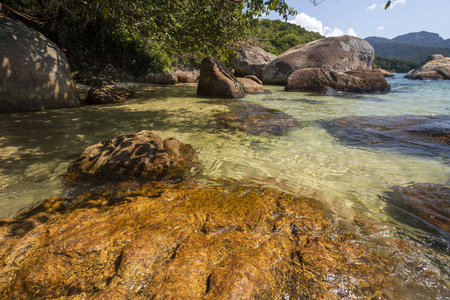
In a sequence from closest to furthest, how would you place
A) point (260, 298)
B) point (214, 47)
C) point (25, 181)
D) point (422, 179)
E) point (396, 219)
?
point (260, 298), point (396, 219), point (25, 181), point (422, 179), point (214, 47)

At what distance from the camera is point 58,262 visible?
1.41m

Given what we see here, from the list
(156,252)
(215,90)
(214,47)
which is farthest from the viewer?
(215,90)

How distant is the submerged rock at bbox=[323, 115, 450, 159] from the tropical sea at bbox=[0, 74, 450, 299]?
0.04m

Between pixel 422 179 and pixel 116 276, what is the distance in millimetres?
3422

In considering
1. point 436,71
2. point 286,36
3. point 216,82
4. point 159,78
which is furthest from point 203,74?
point 286,36

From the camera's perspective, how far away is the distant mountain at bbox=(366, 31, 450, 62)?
293 ft

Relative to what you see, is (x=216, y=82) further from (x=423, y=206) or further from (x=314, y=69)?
(x=423, y=206)

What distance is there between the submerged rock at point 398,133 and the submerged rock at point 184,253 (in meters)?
2.73

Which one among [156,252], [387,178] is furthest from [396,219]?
[156,252]

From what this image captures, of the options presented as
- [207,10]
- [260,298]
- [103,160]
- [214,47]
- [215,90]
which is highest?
[207,10]

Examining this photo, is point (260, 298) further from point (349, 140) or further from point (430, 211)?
point (349, 140)

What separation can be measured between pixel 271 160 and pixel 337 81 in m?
10.3

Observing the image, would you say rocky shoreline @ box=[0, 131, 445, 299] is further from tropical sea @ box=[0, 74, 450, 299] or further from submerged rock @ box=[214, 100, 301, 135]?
submerged rock @ box=[214, 100, 301, 135]

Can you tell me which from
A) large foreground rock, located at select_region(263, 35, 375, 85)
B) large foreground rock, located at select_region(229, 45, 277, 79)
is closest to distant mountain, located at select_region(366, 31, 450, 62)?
large foreground rock, located at select_region(263, 35, 375, 85)
